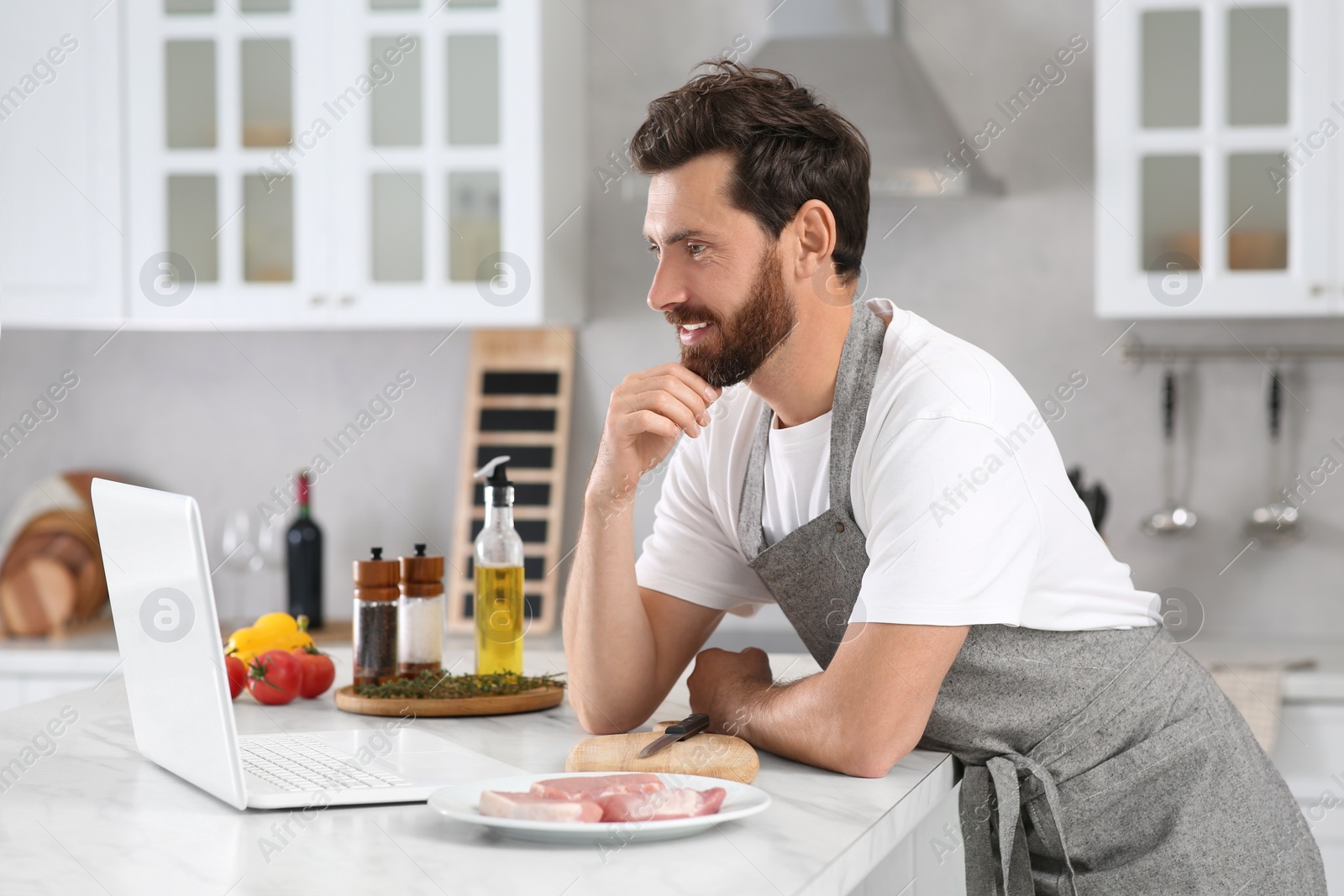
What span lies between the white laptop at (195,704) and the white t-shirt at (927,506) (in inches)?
16.3

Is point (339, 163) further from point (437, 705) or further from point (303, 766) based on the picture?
point (303, 766)

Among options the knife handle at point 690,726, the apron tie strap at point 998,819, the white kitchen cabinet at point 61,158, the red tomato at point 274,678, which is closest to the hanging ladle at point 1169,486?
the apron tie strap at point 998,819

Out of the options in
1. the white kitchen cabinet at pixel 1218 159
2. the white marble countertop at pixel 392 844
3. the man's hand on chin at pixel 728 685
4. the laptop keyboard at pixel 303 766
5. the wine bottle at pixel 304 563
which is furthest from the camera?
the wine bottle at pixel 304 563

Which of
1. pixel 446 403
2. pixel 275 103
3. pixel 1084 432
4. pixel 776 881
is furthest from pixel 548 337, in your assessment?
pixel 776 881

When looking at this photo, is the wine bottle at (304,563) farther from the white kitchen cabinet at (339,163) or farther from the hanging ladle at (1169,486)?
the hanging ladle at (1169,486)

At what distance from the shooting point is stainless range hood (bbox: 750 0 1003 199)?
2688 mm

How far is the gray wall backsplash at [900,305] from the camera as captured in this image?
9.69ft

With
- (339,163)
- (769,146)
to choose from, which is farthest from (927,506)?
(339,163)

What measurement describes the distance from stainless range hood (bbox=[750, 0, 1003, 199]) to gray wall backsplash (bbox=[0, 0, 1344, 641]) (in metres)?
0.18

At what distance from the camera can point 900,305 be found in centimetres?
310

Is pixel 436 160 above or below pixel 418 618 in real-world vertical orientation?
above

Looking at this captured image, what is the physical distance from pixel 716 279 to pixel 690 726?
0.48 m

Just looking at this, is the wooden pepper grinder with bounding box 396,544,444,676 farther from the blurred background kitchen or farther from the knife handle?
the blurred background kitchen

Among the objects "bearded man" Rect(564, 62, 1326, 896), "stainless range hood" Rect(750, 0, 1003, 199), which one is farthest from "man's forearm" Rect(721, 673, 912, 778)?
"stainless range hood" Rect(750, 0, 1003, 199)
